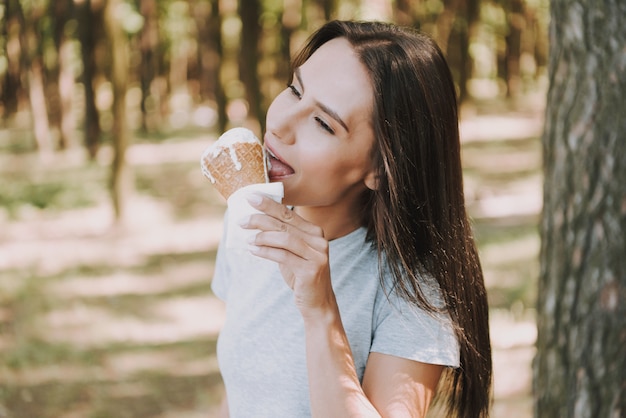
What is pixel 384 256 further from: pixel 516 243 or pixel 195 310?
pixel 516 243

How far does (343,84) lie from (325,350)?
642 millimetres

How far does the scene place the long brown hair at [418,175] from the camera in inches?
75.5

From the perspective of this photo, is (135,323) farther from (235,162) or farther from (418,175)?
(418,175)

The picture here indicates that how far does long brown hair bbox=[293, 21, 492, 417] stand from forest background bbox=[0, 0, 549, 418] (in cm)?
85

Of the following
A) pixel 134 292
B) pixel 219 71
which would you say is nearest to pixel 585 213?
pixel 134 292

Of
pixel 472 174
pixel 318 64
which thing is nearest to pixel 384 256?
pixel 318 64

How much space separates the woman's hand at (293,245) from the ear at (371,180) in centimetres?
27

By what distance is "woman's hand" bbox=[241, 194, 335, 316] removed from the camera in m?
1.76

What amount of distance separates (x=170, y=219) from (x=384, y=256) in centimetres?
1094

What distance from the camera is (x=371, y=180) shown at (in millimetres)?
2006

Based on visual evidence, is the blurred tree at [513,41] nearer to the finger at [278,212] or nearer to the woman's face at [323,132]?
the woman's face at [323,132]

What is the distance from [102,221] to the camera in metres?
12.1

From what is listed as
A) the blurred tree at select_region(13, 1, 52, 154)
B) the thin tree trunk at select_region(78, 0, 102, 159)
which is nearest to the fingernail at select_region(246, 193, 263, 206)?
the thin tree trunk at select_region(78, 0, 102, 159)

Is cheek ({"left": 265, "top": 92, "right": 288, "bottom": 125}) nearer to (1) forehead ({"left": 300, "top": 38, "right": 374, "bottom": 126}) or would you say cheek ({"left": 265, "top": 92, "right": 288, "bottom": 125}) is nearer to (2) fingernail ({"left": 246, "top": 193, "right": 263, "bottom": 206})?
(1) forehead ({"left": 300, "top": 38, "right": 374, "bottom": 126})
